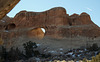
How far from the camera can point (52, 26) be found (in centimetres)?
4166

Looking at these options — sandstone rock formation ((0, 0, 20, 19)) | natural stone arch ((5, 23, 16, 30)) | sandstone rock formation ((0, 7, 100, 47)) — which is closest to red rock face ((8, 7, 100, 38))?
sandstone rock formation ((0, 7, 100, 47))

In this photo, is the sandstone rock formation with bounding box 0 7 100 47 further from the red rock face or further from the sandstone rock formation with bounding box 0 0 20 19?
the sandstone rock formation with bounding box 0 0 20 19

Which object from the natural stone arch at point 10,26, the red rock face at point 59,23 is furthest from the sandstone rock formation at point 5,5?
the natural stone arch at point 10,26

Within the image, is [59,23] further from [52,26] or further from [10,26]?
[10,26]

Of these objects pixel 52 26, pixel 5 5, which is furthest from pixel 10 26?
pixel 5 5

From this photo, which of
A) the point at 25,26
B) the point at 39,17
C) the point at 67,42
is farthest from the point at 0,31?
the point at 67,42

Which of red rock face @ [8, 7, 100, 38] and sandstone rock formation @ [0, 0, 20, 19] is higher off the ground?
red rock face @ [8, 7, 100, 38]

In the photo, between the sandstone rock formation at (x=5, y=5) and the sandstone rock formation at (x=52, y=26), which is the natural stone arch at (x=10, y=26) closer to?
the sandstone rock formation at (x=52, y=26)

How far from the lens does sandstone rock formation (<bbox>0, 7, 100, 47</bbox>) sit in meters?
39.1

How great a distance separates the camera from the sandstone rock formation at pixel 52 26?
128 ft

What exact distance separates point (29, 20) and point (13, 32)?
6260mm

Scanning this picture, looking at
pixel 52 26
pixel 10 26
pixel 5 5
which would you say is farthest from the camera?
→ pixel 10 26

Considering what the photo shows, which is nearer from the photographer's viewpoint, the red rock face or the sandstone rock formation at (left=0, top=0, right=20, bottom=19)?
the sandstone rock formation at (left=0, top=0, right=20, bottom=19)

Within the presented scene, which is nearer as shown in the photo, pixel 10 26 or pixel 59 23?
pixel 59 23
